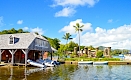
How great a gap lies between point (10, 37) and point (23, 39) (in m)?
2.67

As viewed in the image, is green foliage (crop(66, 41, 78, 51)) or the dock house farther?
green foliage (crop(66, 41, 78, 51))

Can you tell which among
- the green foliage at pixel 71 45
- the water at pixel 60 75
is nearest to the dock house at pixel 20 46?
the water at pixel 60 75

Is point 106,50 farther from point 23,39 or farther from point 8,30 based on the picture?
point 8,30

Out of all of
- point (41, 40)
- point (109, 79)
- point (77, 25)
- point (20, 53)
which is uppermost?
point (77, 25)

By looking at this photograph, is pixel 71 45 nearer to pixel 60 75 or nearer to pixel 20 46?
pixel 20 46

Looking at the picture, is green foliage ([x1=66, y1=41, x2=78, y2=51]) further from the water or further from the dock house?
the water

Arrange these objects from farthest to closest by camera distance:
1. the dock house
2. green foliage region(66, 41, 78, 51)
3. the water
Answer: green foliage region(66, 41, 78, 51)
the dock house
the water

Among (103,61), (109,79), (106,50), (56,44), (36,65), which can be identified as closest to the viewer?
(109,79)

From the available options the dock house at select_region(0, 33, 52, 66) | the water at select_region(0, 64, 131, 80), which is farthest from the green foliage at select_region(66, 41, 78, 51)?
the water at select_region(0, 64, 131, 80)

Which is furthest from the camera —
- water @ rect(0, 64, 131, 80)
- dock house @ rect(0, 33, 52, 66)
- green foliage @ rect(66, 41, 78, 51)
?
green foliage @ rect(66, 41, 78, 51)

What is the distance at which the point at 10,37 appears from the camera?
1583 inches

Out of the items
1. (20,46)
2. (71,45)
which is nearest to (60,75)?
(20,46)

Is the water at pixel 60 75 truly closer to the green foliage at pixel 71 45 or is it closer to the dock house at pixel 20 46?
the dock house at pixel 20 46

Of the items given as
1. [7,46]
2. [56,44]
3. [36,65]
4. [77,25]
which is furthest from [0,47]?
[56,44]
